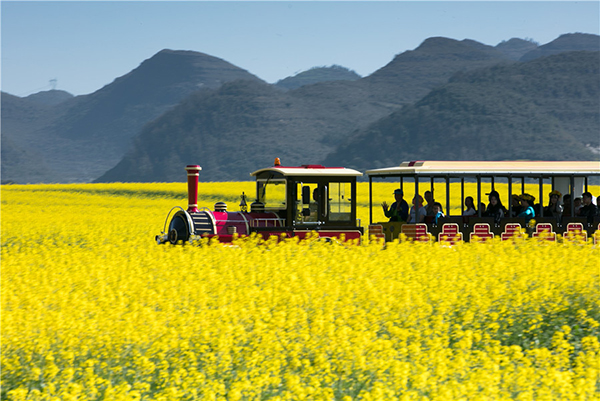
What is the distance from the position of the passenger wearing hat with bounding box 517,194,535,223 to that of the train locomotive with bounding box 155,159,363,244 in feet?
14.3

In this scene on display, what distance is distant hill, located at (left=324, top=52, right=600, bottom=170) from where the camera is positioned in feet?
508

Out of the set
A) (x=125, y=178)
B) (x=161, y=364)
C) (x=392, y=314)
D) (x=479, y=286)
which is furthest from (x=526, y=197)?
(x=125, y=178)

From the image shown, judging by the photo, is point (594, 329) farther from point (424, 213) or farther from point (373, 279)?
point (424, 213)

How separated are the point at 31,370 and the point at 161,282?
277 cm

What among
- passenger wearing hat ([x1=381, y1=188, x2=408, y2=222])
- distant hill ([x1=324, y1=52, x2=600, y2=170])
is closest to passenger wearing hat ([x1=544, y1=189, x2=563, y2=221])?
passenger wearing hat ([x1=381, y1=188, x2=408, y2=222])

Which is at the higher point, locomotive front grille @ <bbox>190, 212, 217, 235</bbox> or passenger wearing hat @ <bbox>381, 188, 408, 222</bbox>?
passenger wearing hat @ <bbox>381, 188, 408, 222</bbox>

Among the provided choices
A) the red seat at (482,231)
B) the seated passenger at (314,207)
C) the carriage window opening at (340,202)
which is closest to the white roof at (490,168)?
the carriage window opening at (340,202)

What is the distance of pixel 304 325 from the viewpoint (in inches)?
297

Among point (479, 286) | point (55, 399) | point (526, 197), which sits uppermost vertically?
point (526, 197)

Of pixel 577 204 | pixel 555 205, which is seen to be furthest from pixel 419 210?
pixel 577 204

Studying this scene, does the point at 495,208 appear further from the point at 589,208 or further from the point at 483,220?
the point at 589,208

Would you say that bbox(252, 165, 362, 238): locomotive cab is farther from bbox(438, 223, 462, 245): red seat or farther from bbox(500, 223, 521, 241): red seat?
bbox(500, 223, 521, 241): red seat

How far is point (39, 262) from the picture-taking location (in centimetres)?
1231

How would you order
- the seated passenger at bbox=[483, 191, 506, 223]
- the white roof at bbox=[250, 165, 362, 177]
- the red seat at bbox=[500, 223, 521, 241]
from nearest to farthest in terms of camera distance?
the white roof at bbox=[250, 165, 362, 177] < the red seat at bbox=[500, 223, 521, 241] < the seated passenger at bbox=[483, 191, 506, 223]
